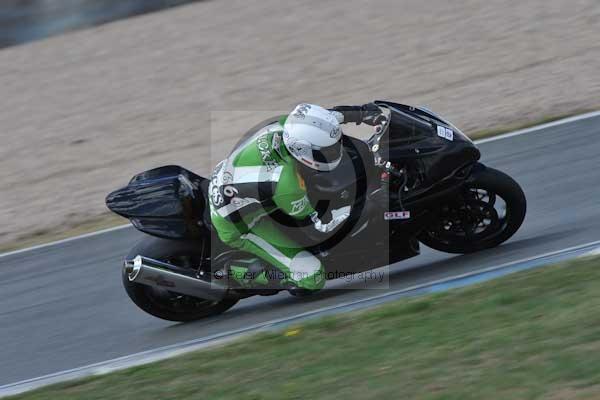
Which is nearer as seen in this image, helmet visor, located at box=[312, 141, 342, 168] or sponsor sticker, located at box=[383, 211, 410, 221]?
helmet visor, located at box=[312, 141, 342, 168]

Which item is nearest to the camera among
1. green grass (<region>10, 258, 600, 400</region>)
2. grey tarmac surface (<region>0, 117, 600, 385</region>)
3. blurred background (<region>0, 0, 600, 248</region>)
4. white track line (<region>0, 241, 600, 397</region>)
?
green grass (<region>10, 258, 600, 400</region>)

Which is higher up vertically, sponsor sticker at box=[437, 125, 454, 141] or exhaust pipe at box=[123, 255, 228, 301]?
sponsor sticker at box=[437, 125, 454, 141]

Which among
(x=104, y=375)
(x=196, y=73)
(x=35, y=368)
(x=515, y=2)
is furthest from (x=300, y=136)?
(x=515, y=2)

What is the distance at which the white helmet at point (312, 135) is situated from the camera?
5.98 metres

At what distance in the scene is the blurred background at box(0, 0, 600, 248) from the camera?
11.1 meters

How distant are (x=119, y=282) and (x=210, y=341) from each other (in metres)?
1.83

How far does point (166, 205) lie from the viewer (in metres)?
6.59

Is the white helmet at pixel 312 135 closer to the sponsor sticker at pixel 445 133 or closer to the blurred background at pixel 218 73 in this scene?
the sponsor sticker at pixel 445 133

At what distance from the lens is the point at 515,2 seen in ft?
47.8

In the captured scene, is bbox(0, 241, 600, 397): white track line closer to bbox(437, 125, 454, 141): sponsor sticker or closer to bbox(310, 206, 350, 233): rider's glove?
bbox(310, 206, 350, 233): rider's glove

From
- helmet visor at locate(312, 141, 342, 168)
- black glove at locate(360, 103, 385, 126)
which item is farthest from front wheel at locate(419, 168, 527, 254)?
helmet visor at locate(312, 141, 342, 168)

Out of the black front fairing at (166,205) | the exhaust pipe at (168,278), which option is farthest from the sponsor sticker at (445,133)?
the exhaust pipe at (168,278)

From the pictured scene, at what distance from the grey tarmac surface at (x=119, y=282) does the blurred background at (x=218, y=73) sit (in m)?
1.16

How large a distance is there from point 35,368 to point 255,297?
1.76m
